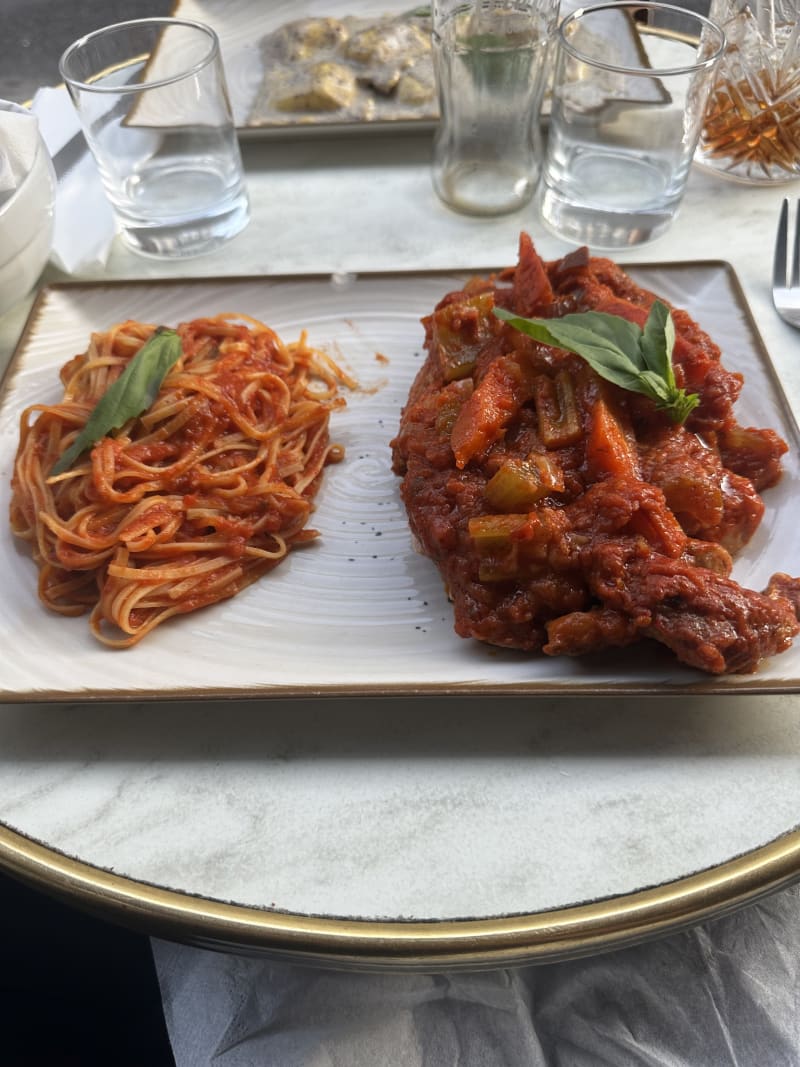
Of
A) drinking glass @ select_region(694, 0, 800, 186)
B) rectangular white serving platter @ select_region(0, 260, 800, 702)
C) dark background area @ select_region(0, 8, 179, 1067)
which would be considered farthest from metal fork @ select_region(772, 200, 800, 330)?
dark background area @ select_region(0, 8, 179, 1067)

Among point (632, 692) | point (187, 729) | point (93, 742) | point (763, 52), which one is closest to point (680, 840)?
point (632, 692)

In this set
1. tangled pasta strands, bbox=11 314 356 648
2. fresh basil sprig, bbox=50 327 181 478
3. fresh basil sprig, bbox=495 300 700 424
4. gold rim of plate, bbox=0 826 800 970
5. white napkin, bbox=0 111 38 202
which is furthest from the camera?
white napkin, bbox=0 111 38 202

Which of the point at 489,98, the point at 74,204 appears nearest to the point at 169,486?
the point at 74,204

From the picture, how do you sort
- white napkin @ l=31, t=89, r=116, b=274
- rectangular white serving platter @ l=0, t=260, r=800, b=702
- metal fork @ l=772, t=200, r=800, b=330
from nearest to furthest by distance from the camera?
rectangular white serving platter @ l=0, t=260, r=800, b=702 < metal fork @ l=772, t=200, r=800, b=330 < white napkin @ l=31, t=89, r=116, b=274

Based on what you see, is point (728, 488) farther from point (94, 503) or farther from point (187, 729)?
point (94, 503)

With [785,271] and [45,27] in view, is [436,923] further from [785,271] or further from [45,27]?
[45,27]

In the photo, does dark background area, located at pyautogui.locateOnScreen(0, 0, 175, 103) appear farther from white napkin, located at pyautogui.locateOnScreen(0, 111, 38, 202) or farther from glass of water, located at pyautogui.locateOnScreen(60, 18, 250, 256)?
white napkin, located at pyautogui.locateOnScreen(0, 111, 38, 202)

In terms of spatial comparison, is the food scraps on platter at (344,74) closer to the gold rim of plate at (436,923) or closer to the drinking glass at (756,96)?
the drinking glass at (756,96)
